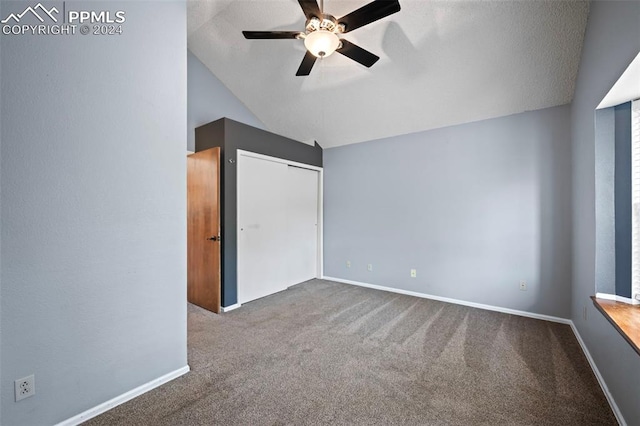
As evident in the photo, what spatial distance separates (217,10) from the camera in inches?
117

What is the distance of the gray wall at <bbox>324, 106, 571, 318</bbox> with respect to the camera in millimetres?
2852

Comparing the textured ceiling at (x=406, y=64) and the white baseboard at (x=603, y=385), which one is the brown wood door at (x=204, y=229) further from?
the white baseboard at (x=603, y=385)

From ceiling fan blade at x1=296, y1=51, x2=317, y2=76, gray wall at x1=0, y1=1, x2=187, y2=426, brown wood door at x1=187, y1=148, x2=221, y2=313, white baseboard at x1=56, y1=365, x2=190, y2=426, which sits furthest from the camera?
brown wood door at x1=187, y1=148, x2=221, y2=313

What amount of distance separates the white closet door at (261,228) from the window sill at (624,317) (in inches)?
129

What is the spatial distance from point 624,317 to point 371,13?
2.48 metres

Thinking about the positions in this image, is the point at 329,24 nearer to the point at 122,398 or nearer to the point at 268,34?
the point at 268,34

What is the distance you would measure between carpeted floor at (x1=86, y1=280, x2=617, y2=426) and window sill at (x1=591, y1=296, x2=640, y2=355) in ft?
1.86

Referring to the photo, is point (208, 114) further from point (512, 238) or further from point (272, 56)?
point (512, 238)

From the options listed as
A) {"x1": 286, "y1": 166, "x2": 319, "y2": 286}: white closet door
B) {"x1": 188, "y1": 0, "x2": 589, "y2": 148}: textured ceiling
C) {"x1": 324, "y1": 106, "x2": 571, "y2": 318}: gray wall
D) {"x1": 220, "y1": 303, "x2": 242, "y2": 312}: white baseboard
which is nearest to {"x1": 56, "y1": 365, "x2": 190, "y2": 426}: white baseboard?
{"x1": 220, "y1": 303, "x2": 242, "y2": 312}: white baseboard

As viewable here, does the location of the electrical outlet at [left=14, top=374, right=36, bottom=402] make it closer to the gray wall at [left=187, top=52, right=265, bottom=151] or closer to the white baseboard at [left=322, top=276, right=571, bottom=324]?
the gray wall at [left=187, top=52, right=265, bottom=151]

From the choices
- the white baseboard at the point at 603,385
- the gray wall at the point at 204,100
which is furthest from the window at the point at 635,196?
the gray wall at the point at 204,100

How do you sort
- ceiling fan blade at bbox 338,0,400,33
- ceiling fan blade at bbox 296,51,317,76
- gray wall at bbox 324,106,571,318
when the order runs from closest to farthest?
ceiling fan blade at bbox 338,0,400,33 → ceiling fan blade at bbox 296,51,317,76 → gray wall at bbox 324,106,571,318

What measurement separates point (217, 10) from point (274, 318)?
11.8ft

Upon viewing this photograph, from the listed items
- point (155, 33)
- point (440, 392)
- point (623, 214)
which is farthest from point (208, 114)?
point (623, 214)
